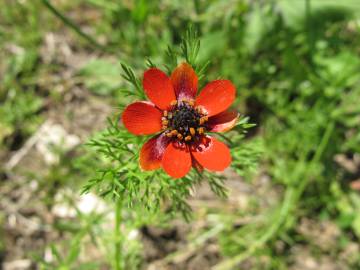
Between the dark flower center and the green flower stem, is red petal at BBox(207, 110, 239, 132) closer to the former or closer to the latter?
the dark flower center

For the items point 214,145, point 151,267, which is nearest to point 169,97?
point 214,145

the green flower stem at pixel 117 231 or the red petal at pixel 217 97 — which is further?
the green flower stem at pixel 117 231

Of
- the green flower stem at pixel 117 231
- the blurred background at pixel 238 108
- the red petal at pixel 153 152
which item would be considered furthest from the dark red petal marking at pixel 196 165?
the blurred background at pixel 238 108

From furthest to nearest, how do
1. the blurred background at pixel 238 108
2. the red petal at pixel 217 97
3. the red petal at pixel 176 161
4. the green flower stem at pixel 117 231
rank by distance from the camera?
the blurred background at pixel 238 108 < the green flower stem at pixel 117 231 < the red petal at pixel 217 97 < the red petal at pixel 176 161

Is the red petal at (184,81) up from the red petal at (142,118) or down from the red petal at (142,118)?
up

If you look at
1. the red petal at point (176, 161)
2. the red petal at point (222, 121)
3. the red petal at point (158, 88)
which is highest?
the red petal at point (158, 88)

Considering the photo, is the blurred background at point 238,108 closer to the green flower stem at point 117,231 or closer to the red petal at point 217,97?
the green flower stem at point 117,231

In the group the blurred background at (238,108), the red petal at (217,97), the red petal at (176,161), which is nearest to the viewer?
the red petal at (176,161)
